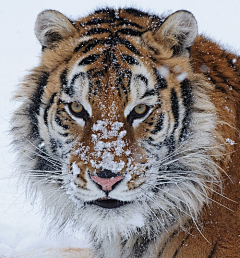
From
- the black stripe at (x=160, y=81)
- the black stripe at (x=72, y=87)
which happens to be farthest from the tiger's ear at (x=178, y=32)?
the black stripe at (x=72, y=87)

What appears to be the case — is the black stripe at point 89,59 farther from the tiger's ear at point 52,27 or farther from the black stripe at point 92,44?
the tiger's ear at point 52,27

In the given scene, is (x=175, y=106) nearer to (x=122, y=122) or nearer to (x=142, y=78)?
(x=142, y=78)

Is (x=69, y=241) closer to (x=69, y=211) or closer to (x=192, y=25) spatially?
(x=69, y=211)

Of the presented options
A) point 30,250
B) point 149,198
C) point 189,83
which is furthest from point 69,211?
point 30,250

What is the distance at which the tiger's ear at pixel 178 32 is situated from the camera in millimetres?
2878

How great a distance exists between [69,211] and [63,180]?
50 centimetres

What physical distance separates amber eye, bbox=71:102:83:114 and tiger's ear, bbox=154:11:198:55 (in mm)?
787

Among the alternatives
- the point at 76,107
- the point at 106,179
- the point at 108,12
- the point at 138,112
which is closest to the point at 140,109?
the point at 138,112

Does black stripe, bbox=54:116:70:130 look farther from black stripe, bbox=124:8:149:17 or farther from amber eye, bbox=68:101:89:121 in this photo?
black stripe, bbox=124:8:149:17

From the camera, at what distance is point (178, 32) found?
2949 mm

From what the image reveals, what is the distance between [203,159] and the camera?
301cm

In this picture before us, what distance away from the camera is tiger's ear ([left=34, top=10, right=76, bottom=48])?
301 cm

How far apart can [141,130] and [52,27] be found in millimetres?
1070

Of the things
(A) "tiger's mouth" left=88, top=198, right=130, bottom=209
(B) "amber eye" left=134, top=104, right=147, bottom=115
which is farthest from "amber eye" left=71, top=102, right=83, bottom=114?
(A) "tiger's mouth" left=88, top=198, right=130, bottom=209
